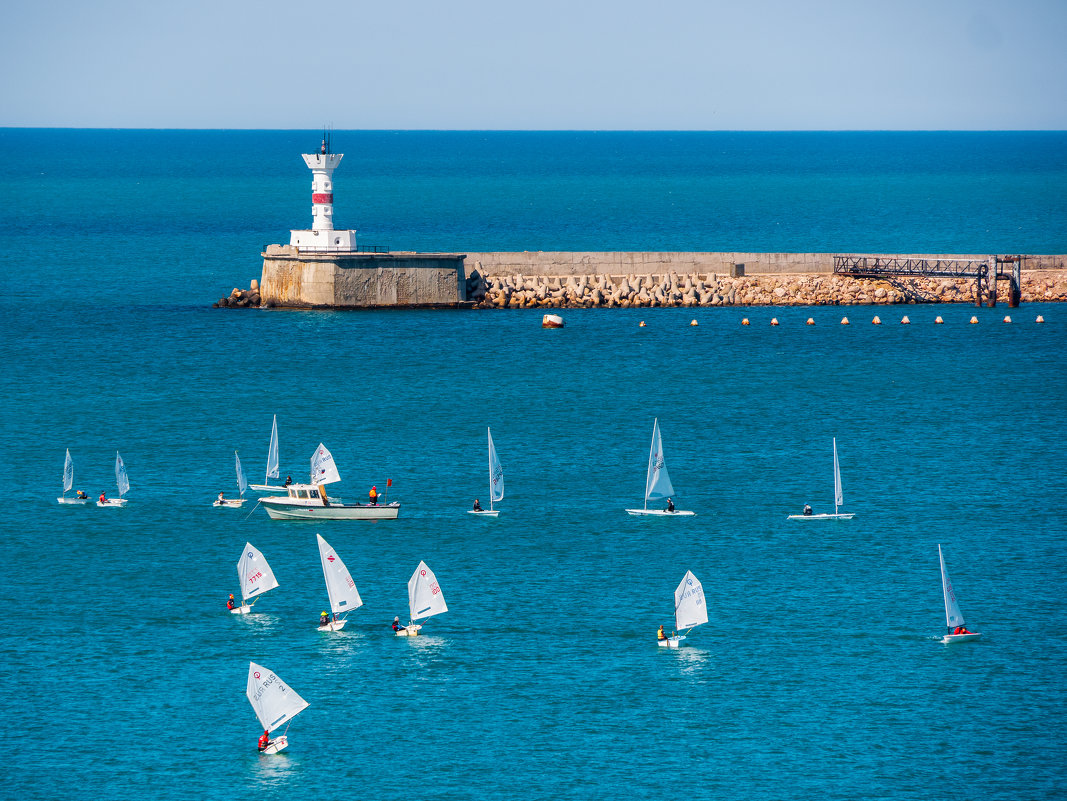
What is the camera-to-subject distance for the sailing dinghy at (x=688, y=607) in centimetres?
5375

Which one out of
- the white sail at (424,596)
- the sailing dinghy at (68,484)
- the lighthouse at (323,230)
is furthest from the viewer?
the lighthouse at (323,230)

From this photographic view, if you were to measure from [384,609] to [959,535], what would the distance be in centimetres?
2733

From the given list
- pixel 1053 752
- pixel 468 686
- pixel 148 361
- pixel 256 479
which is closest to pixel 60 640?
pixel 468 686

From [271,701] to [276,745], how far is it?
63.9 inches

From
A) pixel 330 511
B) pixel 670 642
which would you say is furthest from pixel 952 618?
pixel 330 511

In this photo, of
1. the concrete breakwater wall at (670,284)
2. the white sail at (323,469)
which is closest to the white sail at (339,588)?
the white sail at (323,469)

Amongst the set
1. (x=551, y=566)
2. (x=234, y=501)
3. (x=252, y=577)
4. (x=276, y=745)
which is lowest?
(x=276, y=745)

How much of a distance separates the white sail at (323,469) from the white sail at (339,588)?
12566mm

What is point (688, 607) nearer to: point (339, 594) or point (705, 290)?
point (339, 594)

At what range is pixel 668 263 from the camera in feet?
417

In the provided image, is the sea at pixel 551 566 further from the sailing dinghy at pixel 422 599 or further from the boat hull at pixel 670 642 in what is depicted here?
the sailing dinghy at pixel 422 599

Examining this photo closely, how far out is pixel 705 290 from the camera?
126 meters

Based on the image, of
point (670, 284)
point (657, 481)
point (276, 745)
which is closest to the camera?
point (276, 745)

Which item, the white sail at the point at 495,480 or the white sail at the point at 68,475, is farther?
the white sail at the point at 68,475
